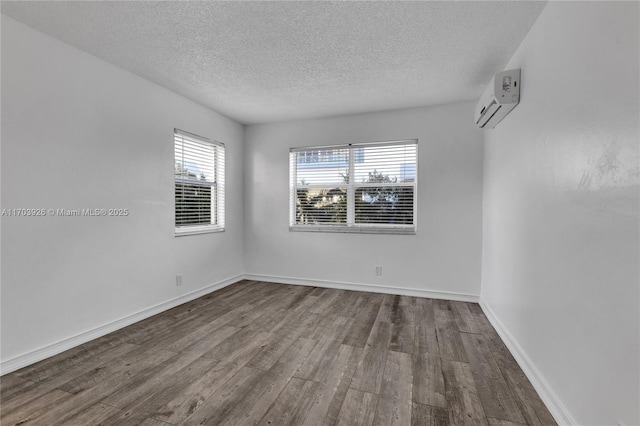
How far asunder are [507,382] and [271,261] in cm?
343

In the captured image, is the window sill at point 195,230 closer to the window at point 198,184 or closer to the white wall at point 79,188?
the window at point 198,184

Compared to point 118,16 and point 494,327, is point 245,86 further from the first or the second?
point 494,327

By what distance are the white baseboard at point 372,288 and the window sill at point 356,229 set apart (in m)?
0.76

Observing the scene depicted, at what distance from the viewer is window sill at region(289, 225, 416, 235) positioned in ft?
13.2

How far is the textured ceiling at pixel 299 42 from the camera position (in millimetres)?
1992

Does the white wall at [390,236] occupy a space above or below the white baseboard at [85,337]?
above

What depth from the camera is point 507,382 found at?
79.3 inches

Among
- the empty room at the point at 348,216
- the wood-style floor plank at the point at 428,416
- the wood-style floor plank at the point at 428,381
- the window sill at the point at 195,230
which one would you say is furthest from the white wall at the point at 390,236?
the wood-style floor plank at the point at 428,416

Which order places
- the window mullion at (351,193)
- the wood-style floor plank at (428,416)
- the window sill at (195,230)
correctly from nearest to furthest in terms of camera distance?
the wood-style floor plank at (428,416), the window sill at (195,230), the window mullion at (351,193)

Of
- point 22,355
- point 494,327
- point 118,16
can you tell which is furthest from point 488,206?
point 22,355

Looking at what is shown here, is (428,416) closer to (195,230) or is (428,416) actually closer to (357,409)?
(357,409)

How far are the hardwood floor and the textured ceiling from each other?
2.56 metres

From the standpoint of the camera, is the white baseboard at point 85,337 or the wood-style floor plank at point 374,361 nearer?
the wood-style floor plank at point 374,361

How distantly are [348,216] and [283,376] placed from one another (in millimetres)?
2596
